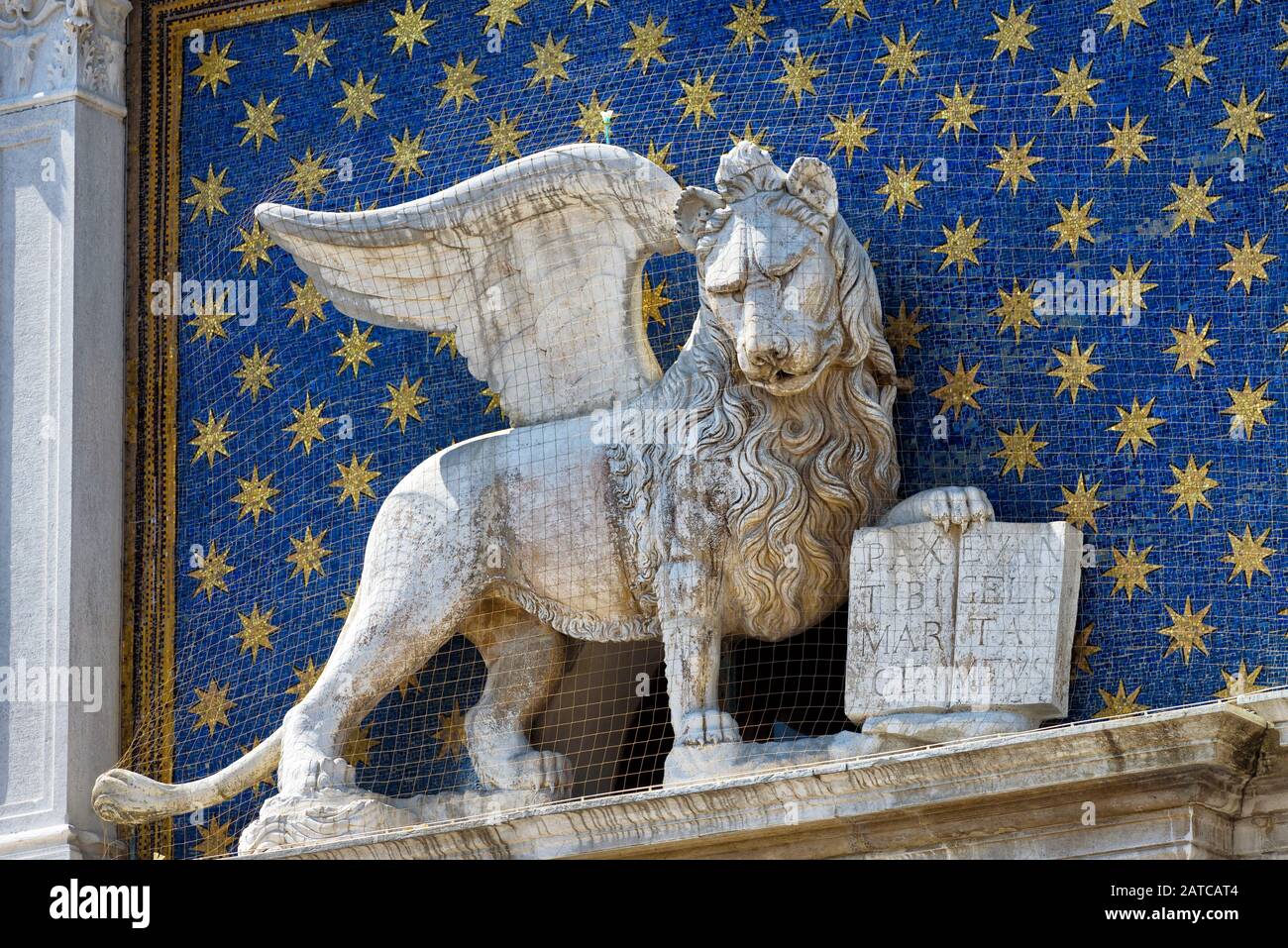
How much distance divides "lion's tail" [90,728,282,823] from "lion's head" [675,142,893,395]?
1706mm

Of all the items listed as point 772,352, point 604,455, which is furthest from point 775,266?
point 604,455

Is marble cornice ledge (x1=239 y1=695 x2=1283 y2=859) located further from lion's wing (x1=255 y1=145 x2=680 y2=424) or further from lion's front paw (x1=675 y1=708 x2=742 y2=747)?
lion's wing (x1=255 y1=145 x2=680 y2=424)

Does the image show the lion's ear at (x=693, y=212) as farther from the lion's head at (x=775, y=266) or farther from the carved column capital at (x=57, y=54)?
the carved column capital at (x=57, y=54)

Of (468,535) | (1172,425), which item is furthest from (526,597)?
(1172,425)

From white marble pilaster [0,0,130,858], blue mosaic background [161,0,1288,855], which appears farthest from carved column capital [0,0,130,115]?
blue mosaic background [161,0,1288,855]

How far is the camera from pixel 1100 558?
7.41 m

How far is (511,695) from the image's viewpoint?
7785mm

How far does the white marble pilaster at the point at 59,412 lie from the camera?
838 centimetres

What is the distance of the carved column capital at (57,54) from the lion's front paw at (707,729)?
286cm

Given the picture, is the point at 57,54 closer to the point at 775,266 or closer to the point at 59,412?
the point at 59,412

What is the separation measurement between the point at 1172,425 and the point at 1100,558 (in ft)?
1.24

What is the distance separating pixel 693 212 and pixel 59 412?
85.6 inches

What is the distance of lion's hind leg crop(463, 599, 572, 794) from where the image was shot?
7656mm
